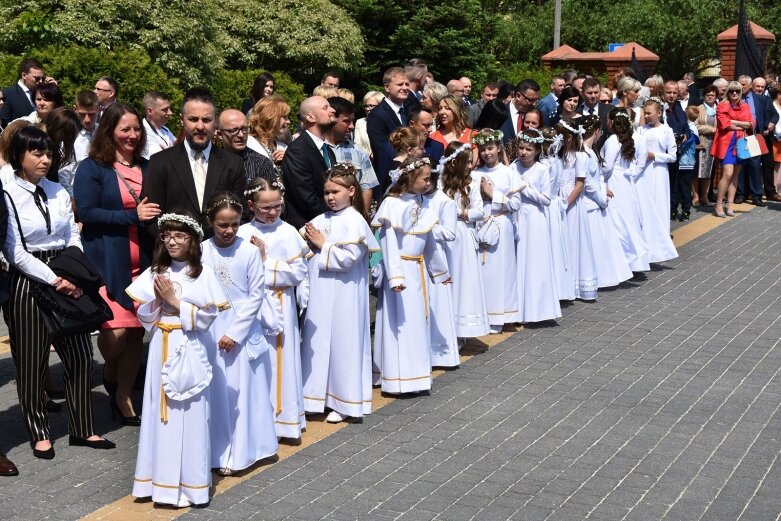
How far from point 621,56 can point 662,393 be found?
1653 cm

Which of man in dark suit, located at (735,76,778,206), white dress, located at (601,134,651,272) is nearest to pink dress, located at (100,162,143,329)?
white dress, located at (601,134,651,272)

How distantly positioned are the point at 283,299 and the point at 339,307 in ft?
1.95

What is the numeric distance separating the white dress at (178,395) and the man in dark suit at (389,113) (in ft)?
16.3

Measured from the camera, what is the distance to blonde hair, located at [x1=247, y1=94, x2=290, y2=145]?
959 centimetres

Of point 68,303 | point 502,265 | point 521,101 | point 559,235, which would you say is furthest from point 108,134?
point 521,101

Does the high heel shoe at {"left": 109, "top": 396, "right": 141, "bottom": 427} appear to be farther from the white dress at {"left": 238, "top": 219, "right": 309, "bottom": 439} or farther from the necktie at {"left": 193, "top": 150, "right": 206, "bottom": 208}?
the necktie at {"left": 193, "top": 150, "right": 206, "bottom": 208}

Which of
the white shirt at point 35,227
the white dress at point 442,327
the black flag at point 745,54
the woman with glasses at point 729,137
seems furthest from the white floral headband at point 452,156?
the black flag at point 745,54

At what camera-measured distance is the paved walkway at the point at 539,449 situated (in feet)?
22.1

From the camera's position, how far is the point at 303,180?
8.80 meters

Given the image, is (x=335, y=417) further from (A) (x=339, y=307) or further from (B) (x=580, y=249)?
(B) (x=580, y=249)

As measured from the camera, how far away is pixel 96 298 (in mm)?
7539

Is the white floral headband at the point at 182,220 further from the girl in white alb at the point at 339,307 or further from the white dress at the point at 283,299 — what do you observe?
the girl in white alb at the point at 339,307

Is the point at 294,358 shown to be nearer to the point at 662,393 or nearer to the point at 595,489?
the point at 595,489

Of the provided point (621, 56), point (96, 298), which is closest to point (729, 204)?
point (621, 56)
